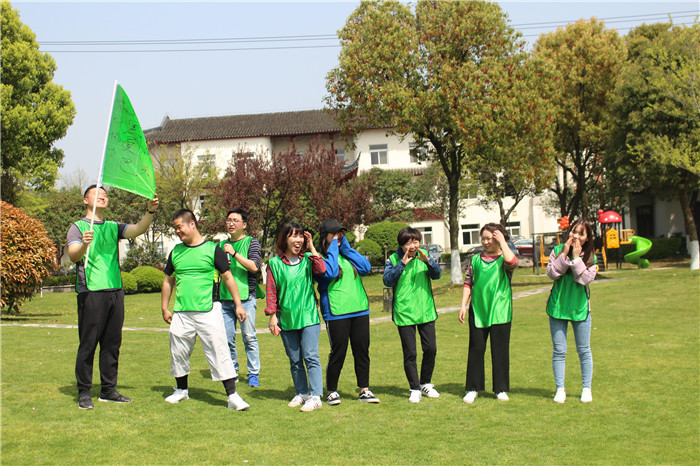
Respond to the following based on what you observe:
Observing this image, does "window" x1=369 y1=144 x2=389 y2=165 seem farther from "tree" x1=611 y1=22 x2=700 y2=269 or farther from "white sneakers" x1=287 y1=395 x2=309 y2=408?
"white sneakers" x1=287 y1=395 x2=309 y2=408

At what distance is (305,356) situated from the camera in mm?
6559

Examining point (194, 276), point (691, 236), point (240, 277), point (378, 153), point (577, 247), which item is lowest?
point (691, 236)

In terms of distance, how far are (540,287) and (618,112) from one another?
35.3ft

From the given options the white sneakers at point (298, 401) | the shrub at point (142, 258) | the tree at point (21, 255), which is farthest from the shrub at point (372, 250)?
the white sneakers at point (298, 401)

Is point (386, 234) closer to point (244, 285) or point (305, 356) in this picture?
point (244, 285)

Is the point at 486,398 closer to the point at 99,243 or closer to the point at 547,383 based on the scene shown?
the point at 547,383

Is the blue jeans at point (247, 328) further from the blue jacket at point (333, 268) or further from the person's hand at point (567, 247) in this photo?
the person's hand at point (567, 247)

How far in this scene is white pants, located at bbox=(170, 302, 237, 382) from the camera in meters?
6.45

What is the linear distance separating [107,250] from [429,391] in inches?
145

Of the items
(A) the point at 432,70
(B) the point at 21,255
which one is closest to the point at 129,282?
(B) the point at 21,255

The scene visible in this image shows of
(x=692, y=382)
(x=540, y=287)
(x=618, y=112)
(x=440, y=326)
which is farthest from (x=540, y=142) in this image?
(x=692, y=382)

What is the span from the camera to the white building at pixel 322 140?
175 feet

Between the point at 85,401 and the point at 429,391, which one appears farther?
the point at 429,391

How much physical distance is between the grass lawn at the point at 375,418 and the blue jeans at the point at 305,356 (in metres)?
0.29
